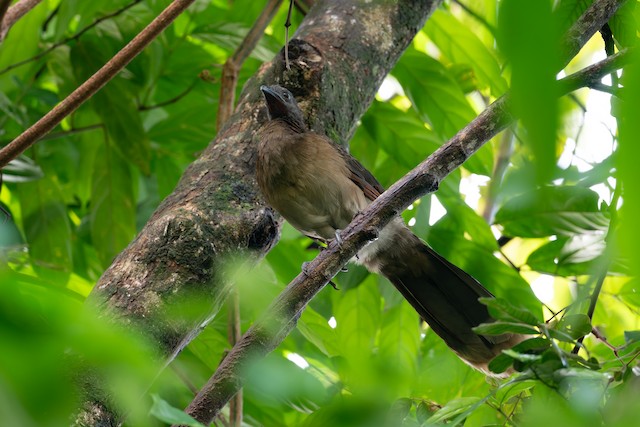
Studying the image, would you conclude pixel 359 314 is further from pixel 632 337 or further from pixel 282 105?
pixel 632 337

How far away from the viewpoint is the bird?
2781 millimetres

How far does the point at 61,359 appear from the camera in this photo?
72cm

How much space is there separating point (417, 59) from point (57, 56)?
5.35 feet

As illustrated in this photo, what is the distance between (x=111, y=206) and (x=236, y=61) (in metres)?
0.86

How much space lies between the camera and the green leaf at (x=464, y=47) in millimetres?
3271

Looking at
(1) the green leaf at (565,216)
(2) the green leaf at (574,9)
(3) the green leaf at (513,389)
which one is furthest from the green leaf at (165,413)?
(1) the green leaf at (565,216)

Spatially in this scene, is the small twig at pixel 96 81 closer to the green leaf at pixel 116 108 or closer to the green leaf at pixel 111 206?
the green leaf at pixel 116 108

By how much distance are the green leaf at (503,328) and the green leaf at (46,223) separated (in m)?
2.25

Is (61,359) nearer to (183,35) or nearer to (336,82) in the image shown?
(336,82)

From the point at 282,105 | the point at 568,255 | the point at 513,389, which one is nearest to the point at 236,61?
the point at 282,105

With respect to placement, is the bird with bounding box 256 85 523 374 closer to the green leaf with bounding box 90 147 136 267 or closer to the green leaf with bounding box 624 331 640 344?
the green leaf with bounding box 90 147 136 267

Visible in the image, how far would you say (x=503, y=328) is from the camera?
1.41 meters

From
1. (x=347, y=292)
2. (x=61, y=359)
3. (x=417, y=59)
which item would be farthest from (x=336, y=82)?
(x=61, y=359)

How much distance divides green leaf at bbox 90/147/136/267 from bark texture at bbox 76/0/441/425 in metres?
0.84
